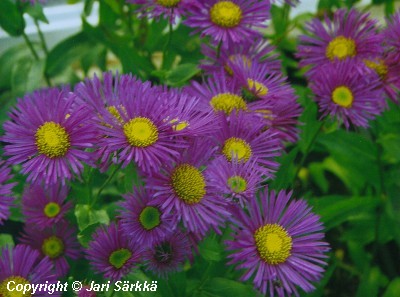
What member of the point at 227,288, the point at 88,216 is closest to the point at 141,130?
the point at 88,216

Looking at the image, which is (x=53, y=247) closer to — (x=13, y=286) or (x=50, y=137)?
(x=13, y=286)

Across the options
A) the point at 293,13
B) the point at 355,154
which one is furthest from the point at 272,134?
the point at 293,13

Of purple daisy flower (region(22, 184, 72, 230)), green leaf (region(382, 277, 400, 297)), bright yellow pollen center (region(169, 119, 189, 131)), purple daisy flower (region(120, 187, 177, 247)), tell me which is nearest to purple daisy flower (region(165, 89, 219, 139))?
bright yellow pollen center (region(169, 119, 189, 131))

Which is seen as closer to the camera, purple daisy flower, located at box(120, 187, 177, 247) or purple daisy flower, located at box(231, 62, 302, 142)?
purple daisy flower, located at box(120, 187, 177, 247)

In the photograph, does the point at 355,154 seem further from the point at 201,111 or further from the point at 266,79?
the point at 201,111

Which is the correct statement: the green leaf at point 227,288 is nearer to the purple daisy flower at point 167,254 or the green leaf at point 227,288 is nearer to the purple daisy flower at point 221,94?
the purple daisy flower at point 167,254

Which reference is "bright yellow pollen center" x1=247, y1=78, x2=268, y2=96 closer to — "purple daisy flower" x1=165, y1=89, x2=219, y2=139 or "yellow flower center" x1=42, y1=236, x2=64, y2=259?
"purple daisy flower" x1=165, y1=89, x2=219, y2=139

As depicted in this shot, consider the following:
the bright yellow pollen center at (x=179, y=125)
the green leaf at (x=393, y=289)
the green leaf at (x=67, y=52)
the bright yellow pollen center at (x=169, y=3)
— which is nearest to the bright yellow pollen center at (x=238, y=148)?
the bright yellow pollen center at (x=179, y=125)
